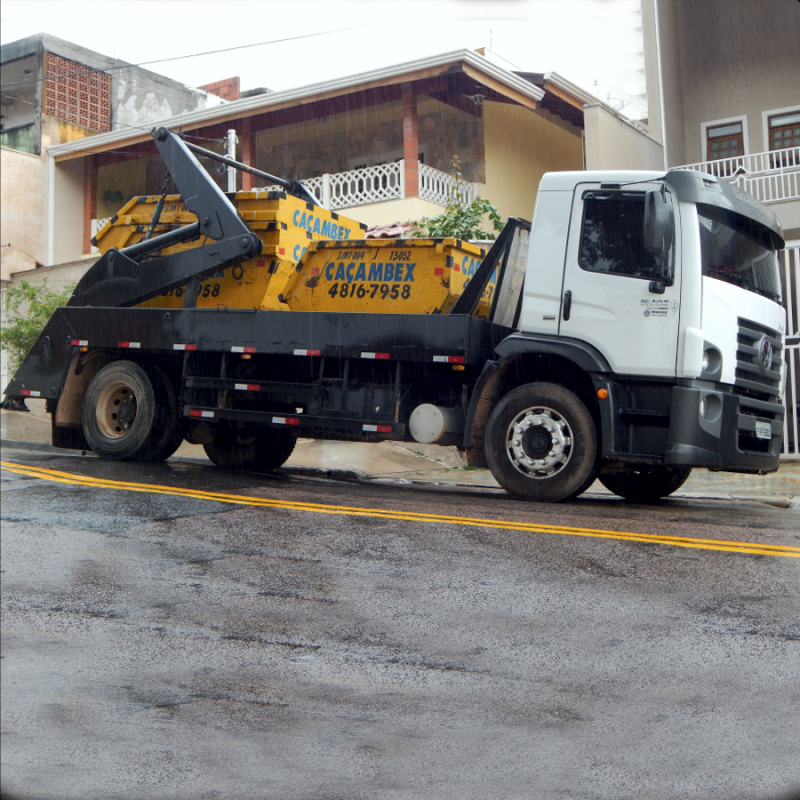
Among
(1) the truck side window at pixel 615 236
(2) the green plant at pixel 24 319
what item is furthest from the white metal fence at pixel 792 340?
(2) the green plant at pixel 24 319

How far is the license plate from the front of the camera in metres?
8.88

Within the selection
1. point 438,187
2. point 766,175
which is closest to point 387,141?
point 438,187

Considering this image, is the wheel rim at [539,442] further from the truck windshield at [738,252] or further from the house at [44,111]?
the house at [44,111]

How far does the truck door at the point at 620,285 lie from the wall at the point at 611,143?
8.55 metres

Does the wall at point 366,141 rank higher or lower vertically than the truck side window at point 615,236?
higher

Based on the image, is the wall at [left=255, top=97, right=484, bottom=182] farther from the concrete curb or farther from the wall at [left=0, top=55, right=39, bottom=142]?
the concrete curb

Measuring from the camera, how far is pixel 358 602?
579 centimetres

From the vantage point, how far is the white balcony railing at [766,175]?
54.1 feet

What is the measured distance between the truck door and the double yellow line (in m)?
1.74

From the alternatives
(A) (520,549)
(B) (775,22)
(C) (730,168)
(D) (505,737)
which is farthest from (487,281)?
(B) (775,22)

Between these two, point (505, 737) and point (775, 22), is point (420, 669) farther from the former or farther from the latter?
point (775, 22)

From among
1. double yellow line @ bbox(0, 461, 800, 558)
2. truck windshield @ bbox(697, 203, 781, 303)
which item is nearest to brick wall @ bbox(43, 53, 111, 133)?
double yellow line @ bbox(0, 461, 800, 558)

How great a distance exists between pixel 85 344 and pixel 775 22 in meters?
14.0

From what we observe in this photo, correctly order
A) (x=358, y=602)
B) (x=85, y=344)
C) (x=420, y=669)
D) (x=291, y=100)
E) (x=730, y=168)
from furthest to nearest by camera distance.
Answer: (x=291, y=100) < (x=730, y=168) < (x=85, y=344) < (x=358, y=602) < (x=420, y=669)
